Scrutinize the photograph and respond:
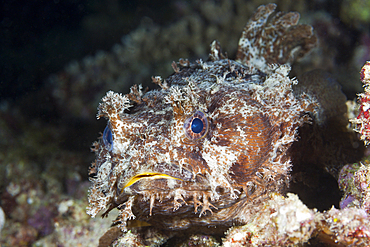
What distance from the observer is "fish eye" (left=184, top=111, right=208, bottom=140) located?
2.01 meters

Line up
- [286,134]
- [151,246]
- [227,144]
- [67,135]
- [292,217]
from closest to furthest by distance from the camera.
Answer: [292,217], [227,144], [286,134], [151,246], [67,135]

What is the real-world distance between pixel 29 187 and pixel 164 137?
460cm

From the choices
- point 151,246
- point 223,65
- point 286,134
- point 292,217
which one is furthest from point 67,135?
point 292,217

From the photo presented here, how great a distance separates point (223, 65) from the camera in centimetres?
313

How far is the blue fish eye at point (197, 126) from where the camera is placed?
203 cm

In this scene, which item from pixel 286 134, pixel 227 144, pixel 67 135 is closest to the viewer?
pixel 227 144

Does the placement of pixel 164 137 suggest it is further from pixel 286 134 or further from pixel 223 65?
pixel 223 65

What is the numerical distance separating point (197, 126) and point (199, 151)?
0.22 metres

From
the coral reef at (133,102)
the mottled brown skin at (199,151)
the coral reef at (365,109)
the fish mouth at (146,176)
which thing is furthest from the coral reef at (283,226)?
the coral reef at (133,102)

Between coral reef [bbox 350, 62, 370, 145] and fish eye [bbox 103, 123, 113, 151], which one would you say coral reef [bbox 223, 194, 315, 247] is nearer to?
coral reef [bbox 350, 62, 370, 145]

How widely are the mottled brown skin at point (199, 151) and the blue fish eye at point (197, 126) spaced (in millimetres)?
19

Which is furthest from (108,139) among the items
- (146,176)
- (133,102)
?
(146,176)

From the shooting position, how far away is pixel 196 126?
80.4 inches

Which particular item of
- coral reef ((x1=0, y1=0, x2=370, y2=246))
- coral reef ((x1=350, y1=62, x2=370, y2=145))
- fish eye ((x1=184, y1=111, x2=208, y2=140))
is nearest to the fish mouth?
fish eye ((x1=184, y1=111, x2=208, y2=140))
